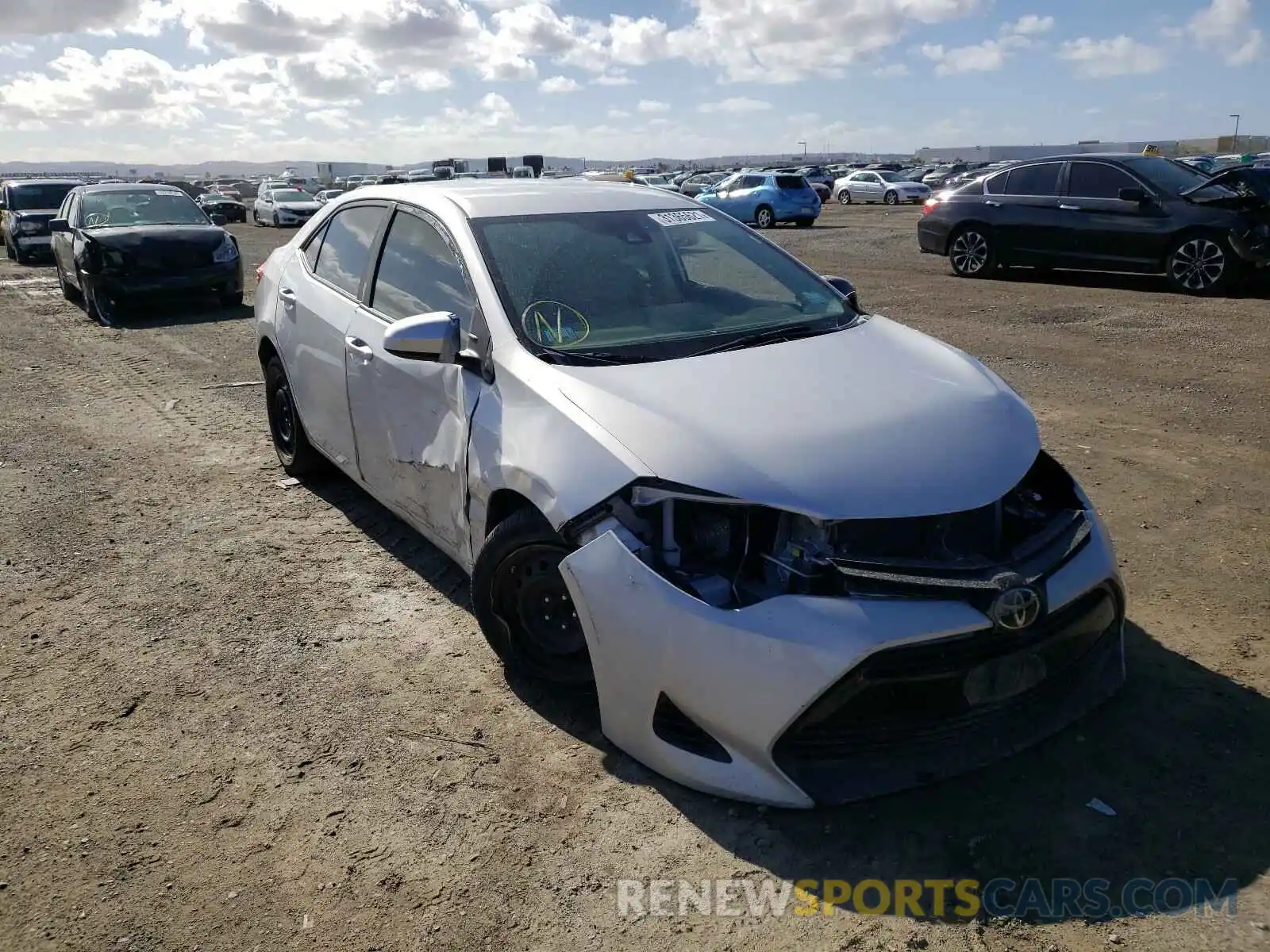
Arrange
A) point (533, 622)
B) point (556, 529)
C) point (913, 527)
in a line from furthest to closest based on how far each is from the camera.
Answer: point (533, 622)
point (556, 529)
point (913, 527)

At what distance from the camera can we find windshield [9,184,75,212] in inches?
769

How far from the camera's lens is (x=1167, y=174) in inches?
455

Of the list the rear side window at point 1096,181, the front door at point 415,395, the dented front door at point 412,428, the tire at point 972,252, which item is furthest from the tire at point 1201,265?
the dented front door at point 412,428

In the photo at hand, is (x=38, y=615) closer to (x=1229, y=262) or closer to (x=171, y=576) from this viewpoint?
(x=171, y=576)

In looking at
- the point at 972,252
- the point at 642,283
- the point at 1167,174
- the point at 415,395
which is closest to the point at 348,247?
the point at 415,395

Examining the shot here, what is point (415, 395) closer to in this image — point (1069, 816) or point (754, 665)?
point (754, 665)

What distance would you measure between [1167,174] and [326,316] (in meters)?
10.6

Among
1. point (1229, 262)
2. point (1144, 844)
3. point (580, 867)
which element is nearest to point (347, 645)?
point (580, 867)

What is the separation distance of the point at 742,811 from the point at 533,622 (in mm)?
950

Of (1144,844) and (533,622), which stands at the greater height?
(533,622)

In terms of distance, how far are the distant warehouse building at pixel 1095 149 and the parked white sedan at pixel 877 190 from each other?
13.7 meters

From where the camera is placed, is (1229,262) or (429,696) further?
(1229,262)

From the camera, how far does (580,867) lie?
2.65 meters

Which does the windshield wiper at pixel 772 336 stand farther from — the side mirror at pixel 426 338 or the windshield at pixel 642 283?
the side mirror at pixel 426 338
